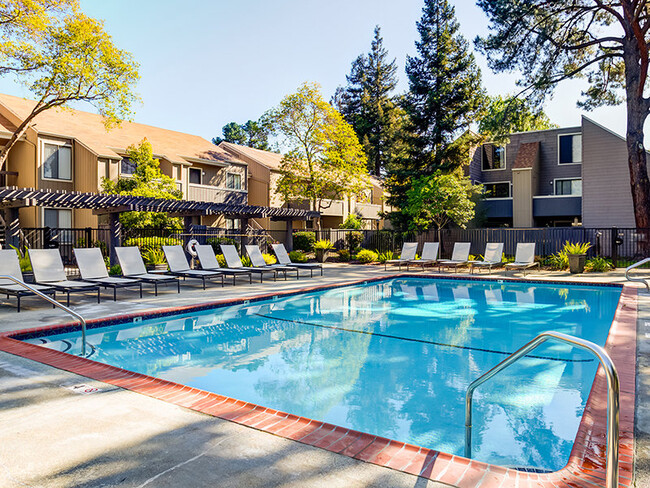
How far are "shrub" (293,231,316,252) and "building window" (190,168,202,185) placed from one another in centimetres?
700

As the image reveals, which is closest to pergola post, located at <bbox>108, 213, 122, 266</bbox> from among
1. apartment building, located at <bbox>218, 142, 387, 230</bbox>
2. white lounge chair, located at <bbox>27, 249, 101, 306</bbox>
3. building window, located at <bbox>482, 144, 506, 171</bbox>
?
white lounge chair, located at <bbox>27, 249, 101, 306</bbox>

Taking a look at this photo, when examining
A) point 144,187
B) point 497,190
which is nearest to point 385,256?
point 497,190

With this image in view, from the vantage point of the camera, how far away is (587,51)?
2025 centimetres

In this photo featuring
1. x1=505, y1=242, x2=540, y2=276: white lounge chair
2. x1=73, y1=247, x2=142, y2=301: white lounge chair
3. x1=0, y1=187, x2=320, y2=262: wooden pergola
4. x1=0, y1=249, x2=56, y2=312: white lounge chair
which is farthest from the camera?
x1=505, y1=242, x2=540, y2=276: white lounge chair

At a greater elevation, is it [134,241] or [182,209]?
[182,209]

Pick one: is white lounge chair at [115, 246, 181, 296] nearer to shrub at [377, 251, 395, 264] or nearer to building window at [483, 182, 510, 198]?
shrub at [377, 251, 395, 264]

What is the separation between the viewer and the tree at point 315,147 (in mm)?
25531

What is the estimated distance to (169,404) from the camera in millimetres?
3732

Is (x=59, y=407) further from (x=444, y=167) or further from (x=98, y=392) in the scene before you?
(x=444, y=167)

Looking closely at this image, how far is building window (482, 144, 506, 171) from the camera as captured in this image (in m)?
27.9

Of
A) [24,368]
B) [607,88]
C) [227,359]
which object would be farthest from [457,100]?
[24,368]

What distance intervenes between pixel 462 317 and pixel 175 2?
14217mm

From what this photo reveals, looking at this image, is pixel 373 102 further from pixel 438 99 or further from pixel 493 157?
pixel 438 99

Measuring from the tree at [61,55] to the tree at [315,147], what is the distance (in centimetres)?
960
